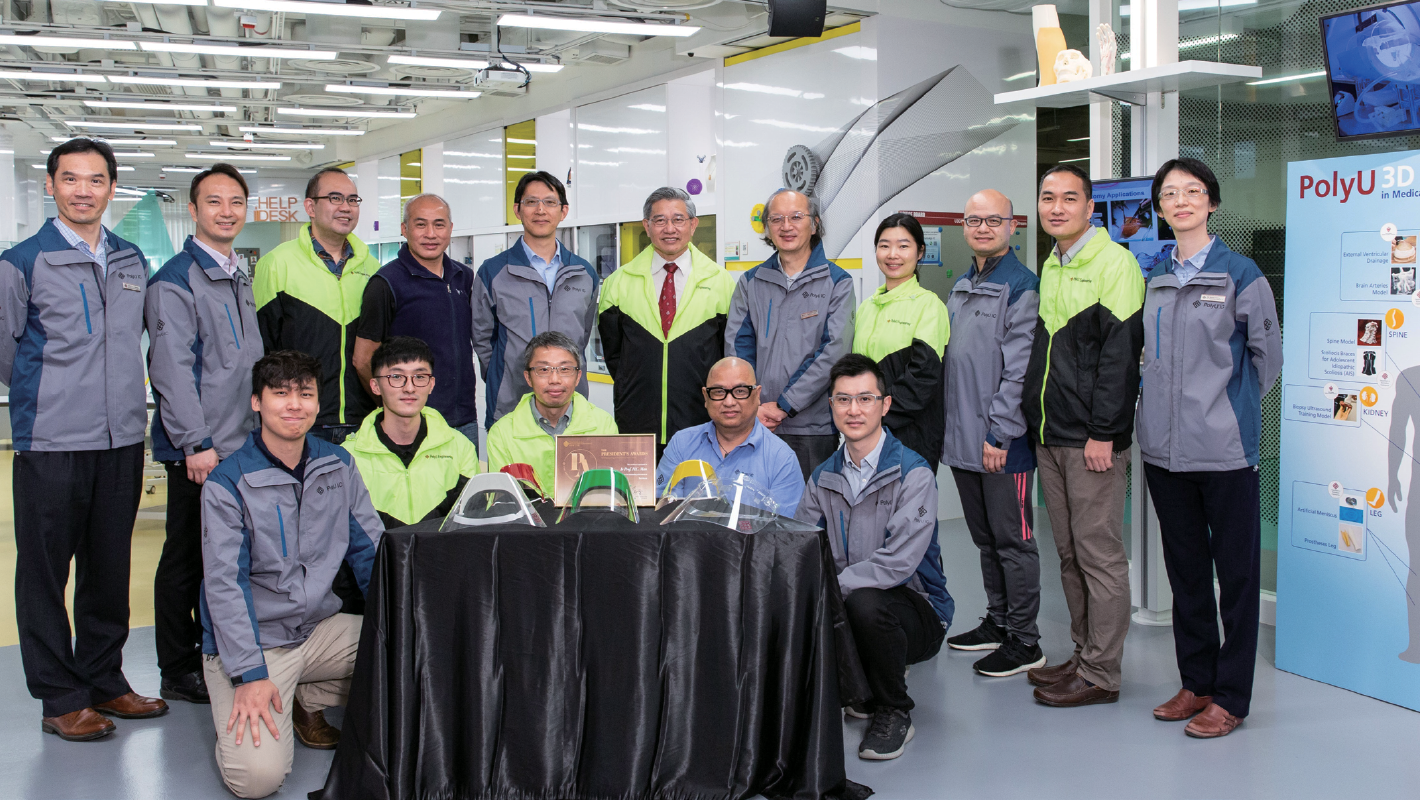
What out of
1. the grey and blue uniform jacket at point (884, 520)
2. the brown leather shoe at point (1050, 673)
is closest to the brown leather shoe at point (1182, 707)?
the brown leather shoe at point (1050, 673)

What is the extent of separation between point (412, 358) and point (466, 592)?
869mm

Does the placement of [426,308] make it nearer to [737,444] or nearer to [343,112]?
[737,444]

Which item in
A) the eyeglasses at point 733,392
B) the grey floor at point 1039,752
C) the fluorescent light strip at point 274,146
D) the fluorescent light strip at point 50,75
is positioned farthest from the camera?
the fluorescent light strip at point 274,146

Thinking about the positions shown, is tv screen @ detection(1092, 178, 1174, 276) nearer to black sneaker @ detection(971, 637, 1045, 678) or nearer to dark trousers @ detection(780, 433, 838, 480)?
dark trousers @ detection(780, 433, 838, 480)

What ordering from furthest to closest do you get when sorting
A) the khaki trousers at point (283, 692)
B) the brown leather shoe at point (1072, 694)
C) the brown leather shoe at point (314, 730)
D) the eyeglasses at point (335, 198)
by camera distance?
the eyeglasses at point (335, 198), the brown leather shoe at point (1072, 694), the brown leather shoe at point (314, 730), the khaki trousers at point (283, 692)

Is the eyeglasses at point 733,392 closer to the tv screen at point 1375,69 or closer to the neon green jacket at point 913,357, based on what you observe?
the neon green jacket at point 913,357

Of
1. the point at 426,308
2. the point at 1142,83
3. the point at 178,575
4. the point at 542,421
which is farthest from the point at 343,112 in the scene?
the point at 1142,83

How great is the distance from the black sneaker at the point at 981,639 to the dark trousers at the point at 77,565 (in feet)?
9.16

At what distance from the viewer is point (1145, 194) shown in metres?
4.05

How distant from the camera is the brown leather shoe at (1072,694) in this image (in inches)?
132

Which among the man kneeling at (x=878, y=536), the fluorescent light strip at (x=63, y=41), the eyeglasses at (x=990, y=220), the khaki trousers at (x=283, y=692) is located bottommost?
the khaki trousers at (x=283, y=692)

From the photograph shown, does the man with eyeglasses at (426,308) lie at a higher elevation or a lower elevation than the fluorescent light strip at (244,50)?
lower

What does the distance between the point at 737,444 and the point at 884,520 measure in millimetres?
499

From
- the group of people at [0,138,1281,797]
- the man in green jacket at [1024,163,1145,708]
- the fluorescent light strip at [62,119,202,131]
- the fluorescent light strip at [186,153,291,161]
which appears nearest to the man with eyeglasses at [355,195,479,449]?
the group of people at [0,138,1281,797]
